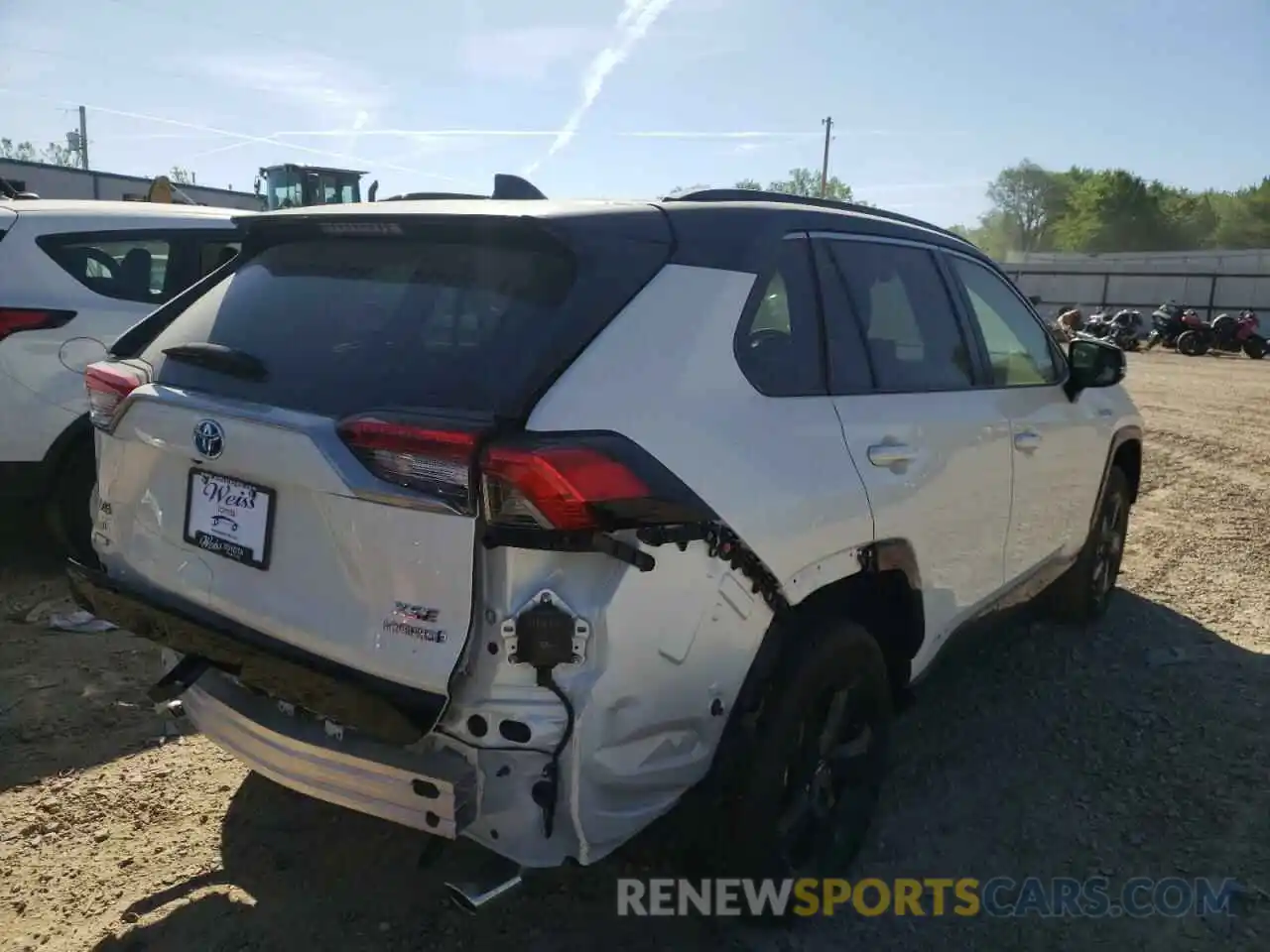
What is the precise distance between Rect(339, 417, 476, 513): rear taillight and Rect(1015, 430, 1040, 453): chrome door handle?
2377 mm

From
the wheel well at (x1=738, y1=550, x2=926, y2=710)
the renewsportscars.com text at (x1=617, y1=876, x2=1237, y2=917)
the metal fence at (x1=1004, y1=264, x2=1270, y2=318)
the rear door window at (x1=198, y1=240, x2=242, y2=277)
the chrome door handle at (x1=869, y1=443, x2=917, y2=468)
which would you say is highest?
the metal fence at (x1=1004, y1=264, x2=1270, y2=318)

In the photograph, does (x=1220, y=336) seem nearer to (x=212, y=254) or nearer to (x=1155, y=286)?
(x=1155, y=286)

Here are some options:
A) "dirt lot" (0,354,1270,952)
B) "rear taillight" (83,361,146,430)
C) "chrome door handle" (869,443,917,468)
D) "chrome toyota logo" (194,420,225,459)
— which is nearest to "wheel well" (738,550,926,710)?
"chrome door handle" (869,443,917,468)

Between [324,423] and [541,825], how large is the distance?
965 mm

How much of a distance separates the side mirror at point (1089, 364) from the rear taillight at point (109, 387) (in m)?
3.51

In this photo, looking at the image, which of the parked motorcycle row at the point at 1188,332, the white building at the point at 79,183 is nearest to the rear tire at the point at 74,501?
the white building at the point at 79,183

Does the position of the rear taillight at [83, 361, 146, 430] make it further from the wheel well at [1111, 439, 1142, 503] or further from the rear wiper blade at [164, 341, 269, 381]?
the wheel well at [1111, 439, 1142, 503]

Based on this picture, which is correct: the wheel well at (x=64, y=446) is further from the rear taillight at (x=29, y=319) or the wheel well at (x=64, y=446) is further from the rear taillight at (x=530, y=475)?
the rear taillight at (x=530, y=475)

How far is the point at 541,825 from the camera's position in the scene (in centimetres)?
201

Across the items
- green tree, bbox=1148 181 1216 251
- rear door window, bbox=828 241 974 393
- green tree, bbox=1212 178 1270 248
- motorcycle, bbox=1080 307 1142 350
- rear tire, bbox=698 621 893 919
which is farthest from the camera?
green tree, bbox=1148 181 1216 251

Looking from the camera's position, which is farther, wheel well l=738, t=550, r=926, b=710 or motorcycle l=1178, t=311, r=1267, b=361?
motorcycle l=1178, t=311, r=1267, b=361

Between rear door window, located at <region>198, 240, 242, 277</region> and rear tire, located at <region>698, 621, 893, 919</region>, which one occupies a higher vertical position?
rear door window, located at <region>198, 240, 242, 277</region>

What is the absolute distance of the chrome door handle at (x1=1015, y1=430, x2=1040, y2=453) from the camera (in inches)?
141

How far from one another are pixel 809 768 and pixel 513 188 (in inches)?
71.1
